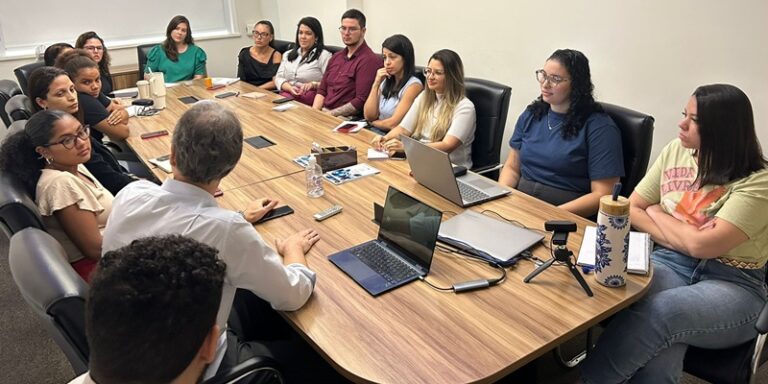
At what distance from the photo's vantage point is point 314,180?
2.16 m

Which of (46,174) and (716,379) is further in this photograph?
(46,174)

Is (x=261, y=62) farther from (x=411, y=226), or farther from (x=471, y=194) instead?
(x=411, y=226)

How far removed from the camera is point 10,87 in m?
3.42

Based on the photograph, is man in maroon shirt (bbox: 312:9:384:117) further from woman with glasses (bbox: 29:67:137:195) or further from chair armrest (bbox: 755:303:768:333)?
chair armrest (bbox: 755:303:768:333)

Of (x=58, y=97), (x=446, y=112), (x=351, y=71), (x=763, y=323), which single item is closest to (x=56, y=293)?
(x=763, y=323)

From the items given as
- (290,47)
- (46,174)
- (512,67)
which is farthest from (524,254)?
(290,47)

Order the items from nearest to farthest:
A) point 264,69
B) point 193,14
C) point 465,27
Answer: point 465,27, point 264,69, point 193,14

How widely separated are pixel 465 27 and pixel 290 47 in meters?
1.93

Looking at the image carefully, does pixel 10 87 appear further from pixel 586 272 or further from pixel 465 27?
pixel 586 272

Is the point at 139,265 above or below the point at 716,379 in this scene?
above

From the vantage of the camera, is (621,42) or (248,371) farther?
(621,42)

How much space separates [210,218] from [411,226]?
1.92ft

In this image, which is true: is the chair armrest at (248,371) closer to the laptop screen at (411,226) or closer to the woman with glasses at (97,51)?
the laptop screen at (411,226)

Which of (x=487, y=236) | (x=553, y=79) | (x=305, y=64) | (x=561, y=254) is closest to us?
(x=561, y=254)
